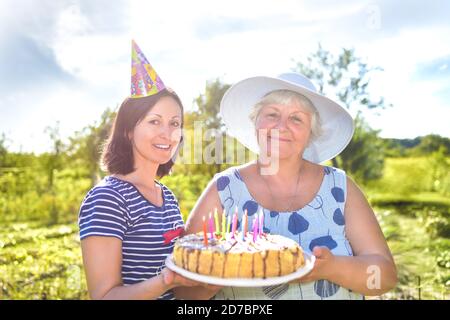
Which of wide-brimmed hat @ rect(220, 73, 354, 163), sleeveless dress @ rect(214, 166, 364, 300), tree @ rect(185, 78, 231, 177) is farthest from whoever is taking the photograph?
tree @ rect(185, 78, 231, 177)

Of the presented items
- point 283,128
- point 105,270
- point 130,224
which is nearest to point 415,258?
point 283,128

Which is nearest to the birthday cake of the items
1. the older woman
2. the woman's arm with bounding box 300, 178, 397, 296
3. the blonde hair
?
the woman's arm with bounding box 300, 178, 397, 296

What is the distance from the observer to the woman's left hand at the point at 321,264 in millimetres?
1828

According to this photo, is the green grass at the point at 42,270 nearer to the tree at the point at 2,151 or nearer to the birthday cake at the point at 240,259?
the tree at the point at 2,151

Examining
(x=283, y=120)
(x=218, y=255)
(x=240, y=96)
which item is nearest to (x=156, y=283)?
(x=218, y=255)

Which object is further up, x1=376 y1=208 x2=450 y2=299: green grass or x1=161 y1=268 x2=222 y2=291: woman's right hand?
x1=161 y1=268 x2=222 y2=291: woman's right hand

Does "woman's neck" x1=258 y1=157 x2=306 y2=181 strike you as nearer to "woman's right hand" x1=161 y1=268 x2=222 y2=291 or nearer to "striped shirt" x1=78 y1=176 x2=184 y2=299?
"striped shirt" x1=78 y1=176 x2=184 y2=299

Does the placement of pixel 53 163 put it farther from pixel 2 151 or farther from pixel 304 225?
pixel 304 225

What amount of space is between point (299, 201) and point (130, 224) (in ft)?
2.65

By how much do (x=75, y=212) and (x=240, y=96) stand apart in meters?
4.49

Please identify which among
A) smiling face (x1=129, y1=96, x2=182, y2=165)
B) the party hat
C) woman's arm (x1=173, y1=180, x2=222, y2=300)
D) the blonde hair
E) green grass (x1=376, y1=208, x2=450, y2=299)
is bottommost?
green grass (x1=376, y1=208, x2=450, y2=299)

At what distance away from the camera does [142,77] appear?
2.24 metres

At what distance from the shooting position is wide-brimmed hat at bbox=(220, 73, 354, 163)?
226 centimetres

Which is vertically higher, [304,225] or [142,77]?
[142,77]
